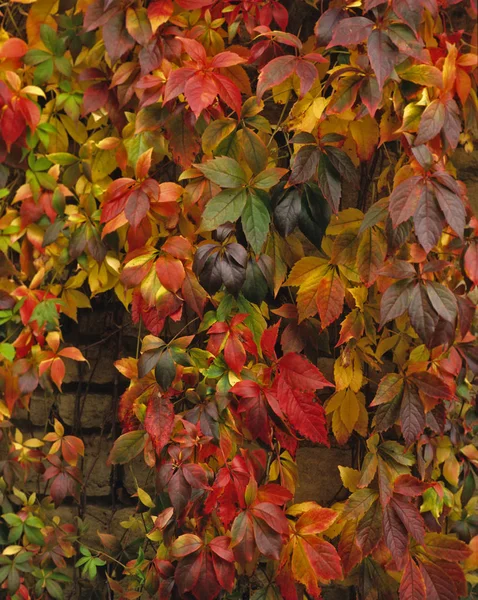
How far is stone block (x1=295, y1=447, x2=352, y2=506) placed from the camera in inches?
71.6

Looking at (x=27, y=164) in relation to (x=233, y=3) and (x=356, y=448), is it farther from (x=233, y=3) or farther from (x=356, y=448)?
(x=356, y=448)

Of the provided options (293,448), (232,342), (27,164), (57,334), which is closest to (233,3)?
(27,164)

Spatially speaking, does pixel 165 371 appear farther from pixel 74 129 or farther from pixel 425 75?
pixel 425 75

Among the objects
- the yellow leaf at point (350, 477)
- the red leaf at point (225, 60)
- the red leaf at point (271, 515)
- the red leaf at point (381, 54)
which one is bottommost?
the yellow leaf at point (350, 477)

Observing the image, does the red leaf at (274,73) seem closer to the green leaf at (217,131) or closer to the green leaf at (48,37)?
the green leaf at (217,131)

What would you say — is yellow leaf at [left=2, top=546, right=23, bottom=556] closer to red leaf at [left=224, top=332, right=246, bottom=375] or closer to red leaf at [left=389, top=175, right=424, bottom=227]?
red leaf at [left=224, top=332, right=246, bottom=375]

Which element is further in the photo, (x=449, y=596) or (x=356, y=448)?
(x=356, y=448)

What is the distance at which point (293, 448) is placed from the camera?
1591mm

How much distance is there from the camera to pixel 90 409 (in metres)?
1.92

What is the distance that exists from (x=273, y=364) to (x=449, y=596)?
2.09ft

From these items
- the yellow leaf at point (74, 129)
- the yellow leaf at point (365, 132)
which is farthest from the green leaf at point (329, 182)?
the yellow leaf at point (74, 129)

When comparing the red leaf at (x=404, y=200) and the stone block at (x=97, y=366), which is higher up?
the red leaf at (x=404, y=200)

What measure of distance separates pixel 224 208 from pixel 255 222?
7cm

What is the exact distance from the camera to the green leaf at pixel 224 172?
1.45m
